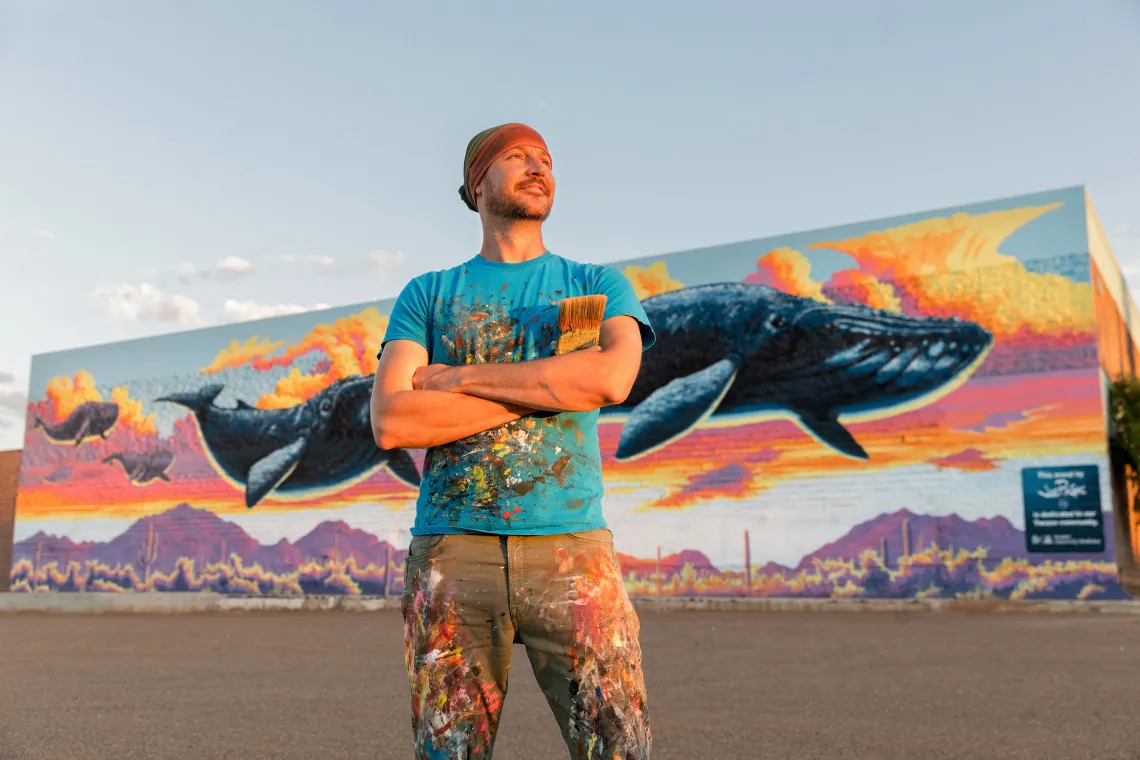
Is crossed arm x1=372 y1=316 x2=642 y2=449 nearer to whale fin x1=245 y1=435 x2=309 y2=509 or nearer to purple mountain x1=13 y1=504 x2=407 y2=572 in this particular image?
purple mountain x1=13 y1=504 x2=407 y2=572

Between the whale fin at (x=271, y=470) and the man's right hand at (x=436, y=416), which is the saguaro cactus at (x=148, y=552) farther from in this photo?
the man's right hand at (x=436, y=416)

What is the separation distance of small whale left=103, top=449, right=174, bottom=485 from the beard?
908 inches

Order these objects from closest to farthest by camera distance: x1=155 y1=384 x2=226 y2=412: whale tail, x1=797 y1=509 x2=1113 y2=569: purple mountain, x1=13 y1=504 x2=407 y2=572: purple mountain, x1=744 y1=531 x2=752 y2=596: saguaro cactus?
x1=797 y1=509 x2=1113 y2=569: purple mountain → x1=744 y1=531 x2=752 y2=596: saguaro cactus → x1=13 y1=504 x2=407 y2=572: purple mountain → x1=155 y1=384 x2=226 y2=412: whale tail

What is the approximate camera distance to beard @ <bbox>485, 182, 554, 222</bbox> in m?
2.26

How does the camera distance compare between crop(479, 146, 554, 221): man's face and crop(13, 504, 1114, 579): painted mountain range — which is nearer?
crop(479, 146, 554, 221): man's face

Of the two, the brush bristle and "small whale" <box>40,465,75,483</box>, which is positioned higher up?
"small whale" <box>40,465,75,483</box>

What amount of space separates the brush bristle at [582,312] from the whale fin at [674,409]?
49.5 feet

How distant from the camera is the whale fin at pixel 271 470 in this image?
21.7 m

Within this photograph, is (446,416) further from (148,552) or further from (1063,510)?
(148,552)

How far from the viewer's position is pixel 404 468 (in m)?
20.1

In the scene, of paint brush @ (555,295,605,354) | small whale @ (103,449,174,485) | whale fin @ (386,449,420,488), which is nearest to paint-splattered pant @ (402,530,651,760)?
paint brush @ (555,295,605,354)

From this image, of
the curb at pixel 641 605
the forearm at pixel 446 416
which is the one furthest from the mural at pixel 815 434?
the forearm at pixel 446 416

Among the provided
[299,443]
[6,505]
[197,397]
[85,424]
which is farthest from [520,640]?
[6,505]

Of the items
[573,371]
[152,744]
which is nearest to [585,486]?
[573,371]
